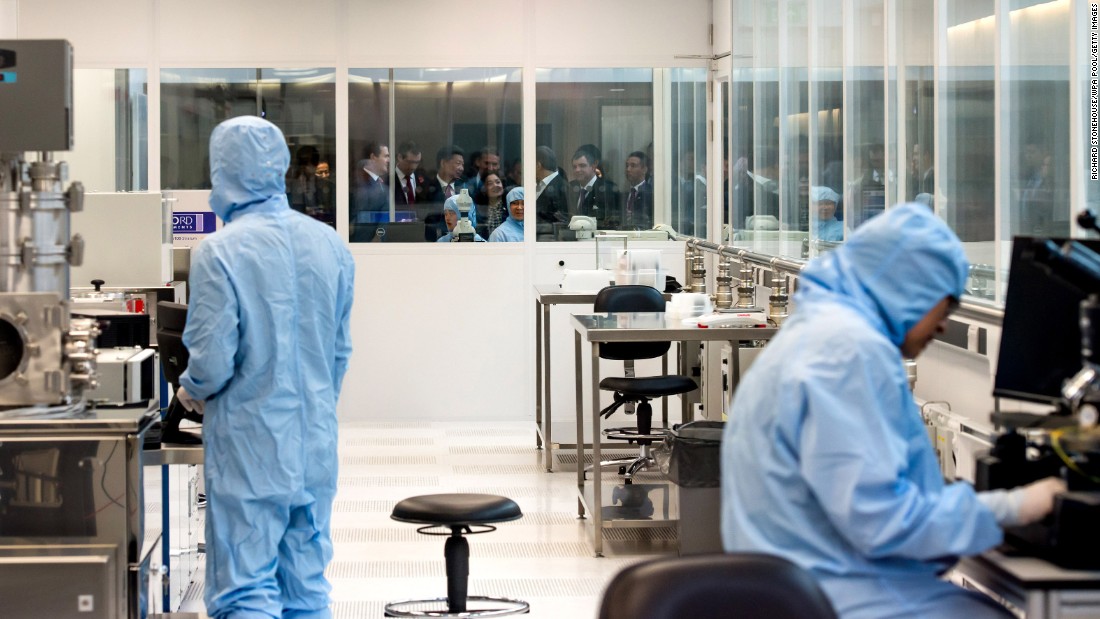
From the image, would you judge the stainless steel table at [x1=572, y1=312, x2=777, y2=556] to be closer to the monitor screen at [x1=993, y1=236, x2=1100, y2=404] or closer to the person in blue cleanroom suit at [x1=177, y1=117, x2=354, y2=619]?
the person in blue cleanroom suit at [x1=177, y1=117, x2=354, y2=619]

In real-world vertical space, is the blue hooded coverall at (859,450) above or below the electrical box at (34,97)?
below

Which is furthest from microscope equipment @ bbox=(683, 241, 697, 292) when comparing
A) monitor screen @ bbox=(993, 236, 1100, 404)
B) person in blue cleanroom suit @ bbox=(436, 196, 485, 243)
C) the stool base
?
monitor screen @ bbox=(993, 236, 1100, 404)

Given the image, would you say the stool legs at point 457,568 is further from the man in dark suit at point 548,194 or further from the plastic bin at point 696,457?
the man in dark suit at point 548,194

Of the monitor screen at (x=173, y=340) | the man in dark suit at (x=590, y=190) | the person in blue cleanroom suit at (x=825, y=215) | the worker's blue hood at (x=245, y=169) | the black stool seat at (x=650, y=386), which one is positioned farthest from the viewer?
the man in dark suit at (x=590, y=190)

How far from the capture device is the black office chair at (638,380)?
5.76m

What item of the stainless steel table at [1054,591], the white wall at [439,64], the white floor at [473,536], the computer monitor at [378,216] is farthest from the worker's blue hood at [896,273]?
the computer monitor at [378,216]

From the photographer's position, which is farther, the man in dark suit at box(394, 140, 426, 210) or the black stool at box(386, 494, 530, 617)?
the man in dark suit at box(394, 140, 426, 210)

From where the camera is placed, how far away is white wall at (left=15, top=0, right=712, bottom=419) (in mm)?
7578

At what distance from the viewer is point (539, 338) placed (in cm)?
670

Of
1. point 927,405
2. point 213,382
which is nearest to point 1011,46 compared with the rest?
point 927,405

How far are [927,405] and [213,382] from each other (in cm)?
217

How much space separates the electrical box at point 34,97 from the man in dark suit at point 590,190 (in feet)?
16.1

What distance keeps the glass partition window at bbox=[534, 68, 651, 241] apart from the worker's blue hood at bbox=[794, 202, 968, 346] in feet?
Answer: 18.9

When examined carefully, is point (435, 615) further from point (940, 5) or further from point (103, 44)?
point (103, 44)
